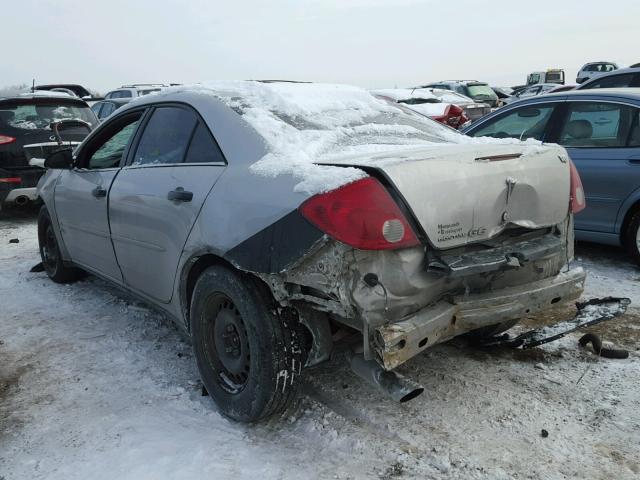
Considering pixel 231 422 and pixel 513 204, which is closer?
pixel 513 204

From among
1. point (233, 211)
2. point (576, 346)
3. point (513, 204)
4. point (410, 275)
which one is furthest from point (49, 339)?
point (576, 346)

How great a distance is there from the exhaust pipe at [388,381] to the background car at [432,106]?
9828mm

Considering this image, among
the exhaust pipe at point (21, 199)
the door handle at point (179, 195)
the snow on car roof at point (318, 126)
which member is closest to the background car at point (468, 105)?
the exhaust pipe at point (21, 199)

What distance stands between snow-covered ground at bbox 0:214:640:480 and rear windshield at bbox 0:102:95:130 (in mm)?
4786

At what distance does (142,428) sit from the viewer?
2867 mm

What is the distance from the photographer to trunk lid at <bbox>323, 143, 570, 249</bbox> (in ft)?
7.88

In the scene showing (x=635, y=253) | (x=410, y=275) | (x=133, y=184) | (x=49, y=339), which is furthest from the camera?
(x=635, y=253)

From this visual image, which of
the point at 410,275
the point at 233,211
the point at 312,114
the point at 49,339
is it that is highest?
the point at 312,114

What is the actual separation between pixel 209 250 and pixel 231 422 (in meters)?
0.87

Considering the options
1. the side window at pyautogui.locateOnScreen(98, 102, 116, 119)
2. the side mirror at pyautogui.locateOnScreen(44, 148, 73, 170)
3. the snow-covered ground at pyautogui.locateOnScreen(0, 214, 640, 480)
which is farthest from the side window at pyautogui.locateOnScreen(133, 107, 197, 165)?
the side window at pyautogui.locateOnScreen(98, 102, 116, 119)

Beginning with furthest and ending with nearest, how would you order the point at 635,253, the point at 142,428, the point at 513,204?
the point at 635,253 < the point at 142,428 < the point at 513,204

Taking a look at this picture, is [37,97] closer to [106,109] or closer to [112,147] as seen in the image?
[112,147]

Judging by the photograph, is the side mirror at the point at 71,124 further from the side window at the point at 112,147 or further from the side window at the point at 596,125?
the side window at the point at 596,125

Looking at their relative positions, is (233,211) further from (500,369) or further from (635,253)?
(635,253)
